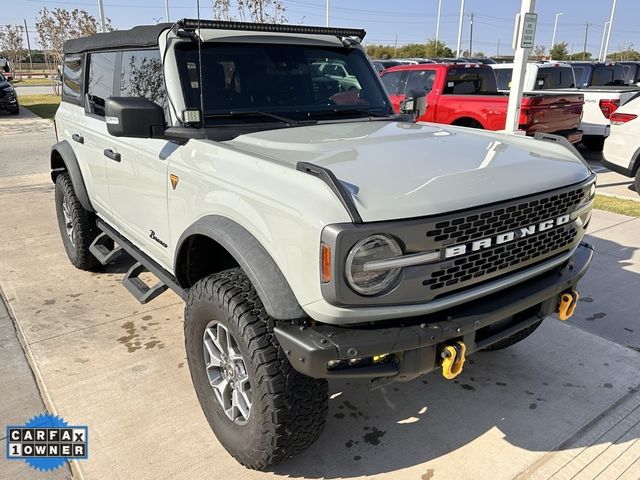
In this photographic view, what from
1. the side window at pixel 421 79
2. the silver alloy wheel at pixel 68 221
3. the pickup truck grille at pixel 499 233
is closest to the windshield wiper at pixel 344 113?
the pickup truck grille at pixel 499 233

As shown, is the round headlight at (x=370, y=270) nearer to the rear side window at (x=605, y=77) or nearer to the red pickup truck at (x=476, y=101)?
the red pickup truck at (x=476, y=101)

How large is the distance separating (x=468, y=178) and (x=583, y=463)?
5.09 feet

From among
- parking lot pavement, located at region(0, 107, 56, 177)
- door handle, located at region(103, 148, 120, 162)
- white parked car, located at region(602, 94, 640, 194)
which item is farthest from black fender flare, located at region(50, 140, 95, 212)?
white parked car, located at region(602, 94, 640, 194)

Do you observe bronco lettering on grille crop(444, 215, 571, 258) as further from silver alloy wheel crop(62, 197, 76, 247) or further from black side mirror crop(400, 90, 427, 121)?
silver alloy wheel crop(62, 197, 76, 247)

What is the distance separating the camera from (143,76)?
3.41 meters

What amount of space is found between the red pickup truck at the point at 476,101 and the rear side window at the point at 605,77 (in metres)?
6.29

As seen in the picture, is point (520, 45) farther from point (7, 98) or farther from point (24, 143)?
point (7, 98)

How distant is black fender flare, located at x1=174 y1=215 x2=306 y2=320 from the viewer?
2080mm

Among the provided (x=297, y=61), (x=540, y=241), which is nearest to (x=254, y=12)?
(x=297, y=61)

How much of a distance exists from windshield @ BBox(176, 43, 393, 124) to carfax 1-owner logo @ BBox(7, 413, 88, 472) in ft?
5.99

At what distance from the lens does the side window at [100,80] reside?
3.96 metres

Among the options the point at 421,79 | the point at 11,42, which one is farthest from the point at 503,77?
the point at 11,42

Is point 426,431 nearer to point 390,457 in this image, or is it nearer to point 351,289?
point 390,457

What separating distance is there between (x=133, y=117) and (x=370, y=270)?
4.95 feet
